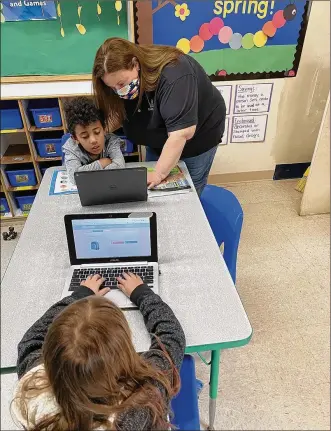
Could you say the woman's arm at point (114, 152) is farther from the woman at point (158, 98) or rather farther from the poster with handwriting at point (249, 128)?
the poster with handwriting at point (249, 128)

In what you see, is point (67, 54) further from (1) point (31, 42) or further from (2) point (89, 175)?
(2) point (89, 175)

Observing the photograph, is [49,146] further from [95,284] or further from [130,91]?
[95,284]

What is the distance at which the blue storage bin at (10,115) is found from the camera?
75.9 inches

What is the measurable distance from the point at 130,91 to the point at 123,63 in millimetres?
110

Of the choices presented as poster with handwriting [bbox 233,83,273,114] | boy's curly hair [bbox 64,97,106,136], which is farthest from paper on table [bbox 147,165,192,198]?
poster with handwriting [bbox 233,83,273,114]

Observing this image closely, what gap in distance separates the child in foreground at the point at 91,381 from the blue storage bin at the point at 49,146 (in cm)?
159

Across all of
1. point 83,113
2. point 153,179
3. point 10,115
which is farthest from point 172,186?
point 10,115

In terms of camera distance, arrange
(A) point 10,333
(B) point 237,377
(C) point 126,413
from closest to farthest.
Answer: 1. (C) point 126,413
2. (A) point 10,333
3. (B) point 237,377

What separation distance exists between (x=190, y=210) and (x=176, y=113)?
350 mm

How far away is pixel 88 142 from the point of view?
1.47 metres

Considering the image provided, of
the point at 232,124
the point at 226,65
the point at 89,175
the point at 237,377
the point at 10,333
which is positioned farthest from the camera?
the point at 232,124

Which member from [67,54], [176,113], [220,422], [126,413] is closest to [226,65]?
→ [67,54]

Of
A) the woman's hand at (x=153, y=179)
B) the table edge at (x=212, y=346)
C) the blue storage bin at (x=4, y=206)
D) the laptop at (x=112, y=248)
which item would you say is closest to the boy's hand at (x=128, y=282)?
the laptop at (x=112, y=248)

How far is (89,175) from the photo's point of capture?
1213mm
